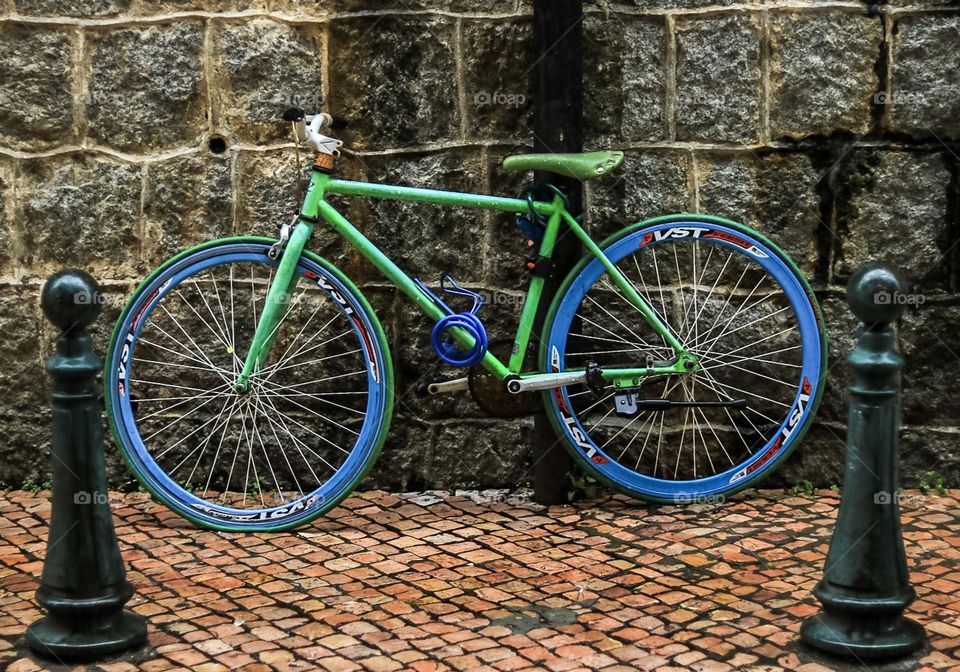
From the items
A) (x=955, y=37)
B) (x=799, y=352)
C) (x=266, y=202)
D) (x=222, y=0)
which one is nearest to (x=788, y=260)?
(x=799, y=352)

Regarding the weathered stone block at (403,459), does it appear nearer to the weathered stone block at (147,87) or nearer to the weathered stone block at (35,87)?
Answer: the weathered stone block at (147,87)

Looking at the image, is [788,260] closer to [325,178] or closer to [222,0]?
[325,178]

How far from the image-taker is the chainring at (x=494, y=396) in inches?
196

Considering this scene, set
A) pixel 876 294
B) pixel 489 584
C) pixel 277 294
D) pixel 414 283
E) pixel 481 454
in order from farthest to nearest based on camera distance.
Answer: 1. pixel 481 454
2. pixel 414 283
3. pixel 277 294
4. pixel 489 584
5. pixel 876 294

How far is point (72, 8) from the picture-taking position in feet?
16.4

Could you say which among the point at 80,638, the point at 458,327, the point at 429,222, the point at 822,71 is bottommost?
the point at 80,638

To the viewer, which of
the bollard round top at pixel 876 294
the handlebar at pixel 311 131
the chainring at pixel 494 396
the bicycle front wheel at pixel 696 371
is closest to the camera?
the bollard round top at pixel 876 294

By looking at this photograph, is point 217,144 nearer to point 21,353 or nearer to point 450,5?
point 450,5

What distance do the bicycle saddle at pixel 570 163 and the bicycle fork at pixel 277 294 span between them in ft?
2.52

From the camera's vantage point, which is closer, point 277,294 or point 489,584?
point 489,584

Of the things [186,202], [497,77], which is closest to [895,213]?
[497,77]
